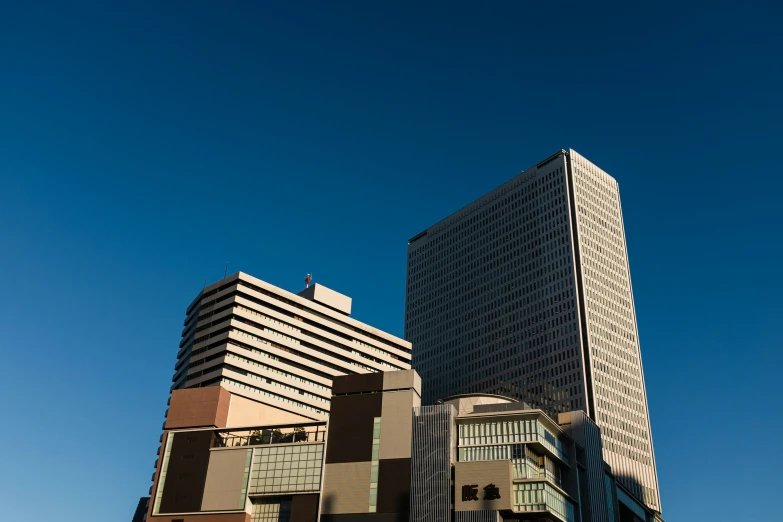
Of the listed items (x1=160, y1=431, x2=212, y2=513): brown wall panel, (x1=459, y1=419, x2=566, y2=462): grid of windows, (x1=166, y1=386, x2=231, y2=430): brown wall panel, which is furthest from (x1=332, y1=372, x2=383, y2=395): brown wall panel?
(x1=160, y1=431, x2=212, y2=513): brown wall panel

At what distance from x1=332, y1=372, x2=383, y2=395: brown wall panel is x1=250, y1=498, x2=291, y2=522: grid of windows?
1608 cm

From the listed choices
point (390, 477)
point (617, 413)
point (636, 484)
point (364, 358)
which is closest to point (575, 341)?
point (617, 413)

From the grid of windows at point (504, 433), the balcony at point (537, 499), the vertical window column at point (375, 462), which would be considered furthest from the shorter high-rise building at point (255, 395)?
the balcony at point (537, 499)

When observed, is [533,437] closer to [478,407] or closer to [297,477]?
[478,407]

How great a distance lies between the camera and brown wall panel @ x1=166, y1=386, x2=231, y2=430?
110m

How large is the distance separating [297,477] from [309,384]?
70.4 meters

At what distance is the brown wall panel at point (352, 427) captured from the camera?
328 feet

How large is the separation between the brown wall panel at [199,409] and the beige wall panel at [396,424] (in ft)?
80.9

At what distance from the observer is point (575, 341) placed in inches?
7643

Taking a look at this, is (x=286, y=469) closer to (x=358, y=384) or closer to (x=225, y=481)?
(x=225, y=481)

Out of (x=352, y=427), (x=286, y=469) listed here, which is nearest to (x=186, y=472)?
(x=286, y=469)

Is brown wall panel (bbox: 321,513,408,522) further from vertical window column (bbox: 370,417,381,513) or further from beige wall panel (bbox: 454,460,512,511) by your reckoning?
beige wall panel (bbox: 454,460,512,511)

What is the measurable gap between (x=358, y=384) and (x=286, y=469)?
14529mm

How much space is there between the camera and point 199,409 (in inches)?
4387
